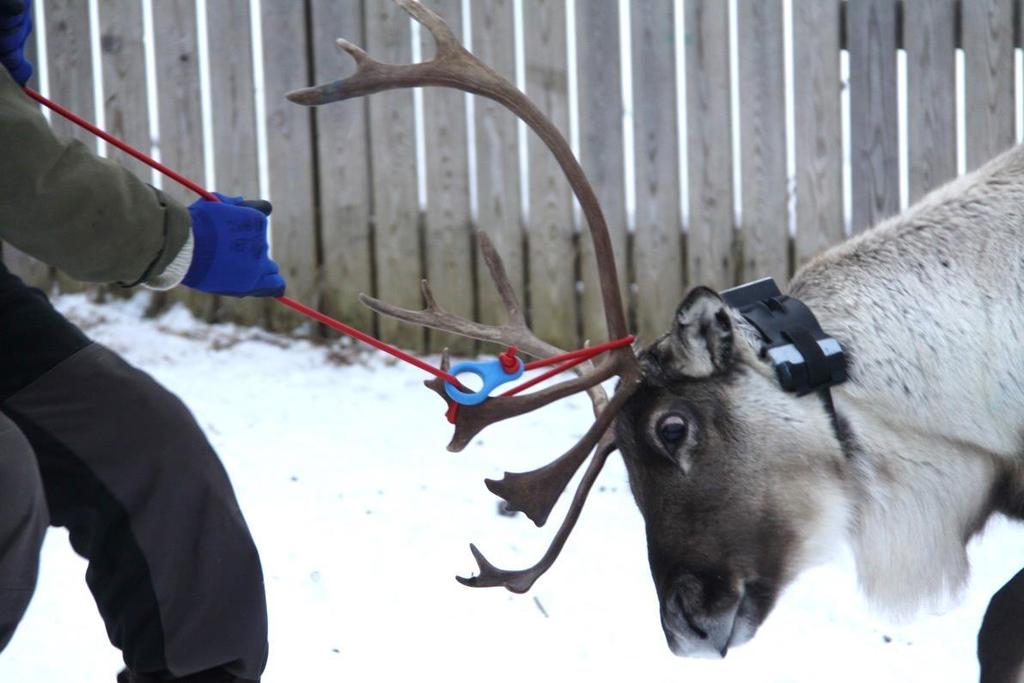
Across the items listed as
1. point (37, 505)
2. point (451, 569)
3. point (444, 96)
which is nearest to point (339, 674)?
point (451, 569)

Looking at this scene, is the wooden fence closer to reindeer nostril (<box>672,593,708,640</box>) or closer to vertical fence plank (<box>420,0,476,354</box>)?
vertical fence plank (<box>420,0,476,354</box>)

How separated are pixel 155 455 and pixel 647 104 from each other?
2.99m

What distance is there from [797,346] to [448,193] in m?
2.64

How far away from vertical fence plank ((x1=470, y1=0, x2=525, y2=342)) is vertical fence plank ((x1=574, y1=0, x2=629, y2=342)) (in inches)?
9.5

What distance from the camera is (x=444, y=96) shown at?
4.95 m

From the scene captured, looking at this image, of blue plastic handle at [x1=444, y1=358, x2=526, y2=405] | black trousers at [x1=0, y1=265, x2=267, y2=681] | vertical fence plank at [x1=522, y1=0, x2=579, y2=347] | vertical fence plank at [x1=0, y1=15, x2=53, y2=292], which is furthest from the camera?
vertical fence plank at [x1=0, y1=15, x2=53, y2=292]

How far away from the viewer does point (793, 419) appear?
2.55 m

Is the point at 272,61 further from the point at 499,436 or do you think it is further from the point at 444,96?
the point at 499,436

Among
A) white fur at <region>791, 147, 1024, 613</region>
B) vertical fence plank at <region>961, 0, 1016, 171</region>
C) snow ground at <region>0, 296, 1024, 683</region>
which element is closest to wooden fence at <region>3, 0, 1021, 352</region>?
vertical fence plank at <region>961, 0, 1016, 171</region>

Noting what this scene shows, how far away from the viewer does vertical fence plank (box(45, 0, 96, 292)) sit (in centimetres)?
509

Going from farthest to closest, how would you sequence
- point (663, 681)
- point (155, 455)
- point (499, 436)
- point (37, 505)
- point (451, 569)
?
point (499, 436) → point (451, 569) → point (663, 681) → point (155, 455) → point (37, 505)

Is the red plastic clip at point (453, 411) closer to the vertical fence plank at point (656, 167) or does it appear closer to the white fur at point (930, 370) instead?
the white fur at point (930, 370)

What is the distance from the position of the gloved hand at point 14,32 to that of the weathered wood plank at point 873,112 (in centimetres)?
329

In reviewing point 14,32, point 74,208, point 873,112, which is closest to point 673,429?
point 74,208
